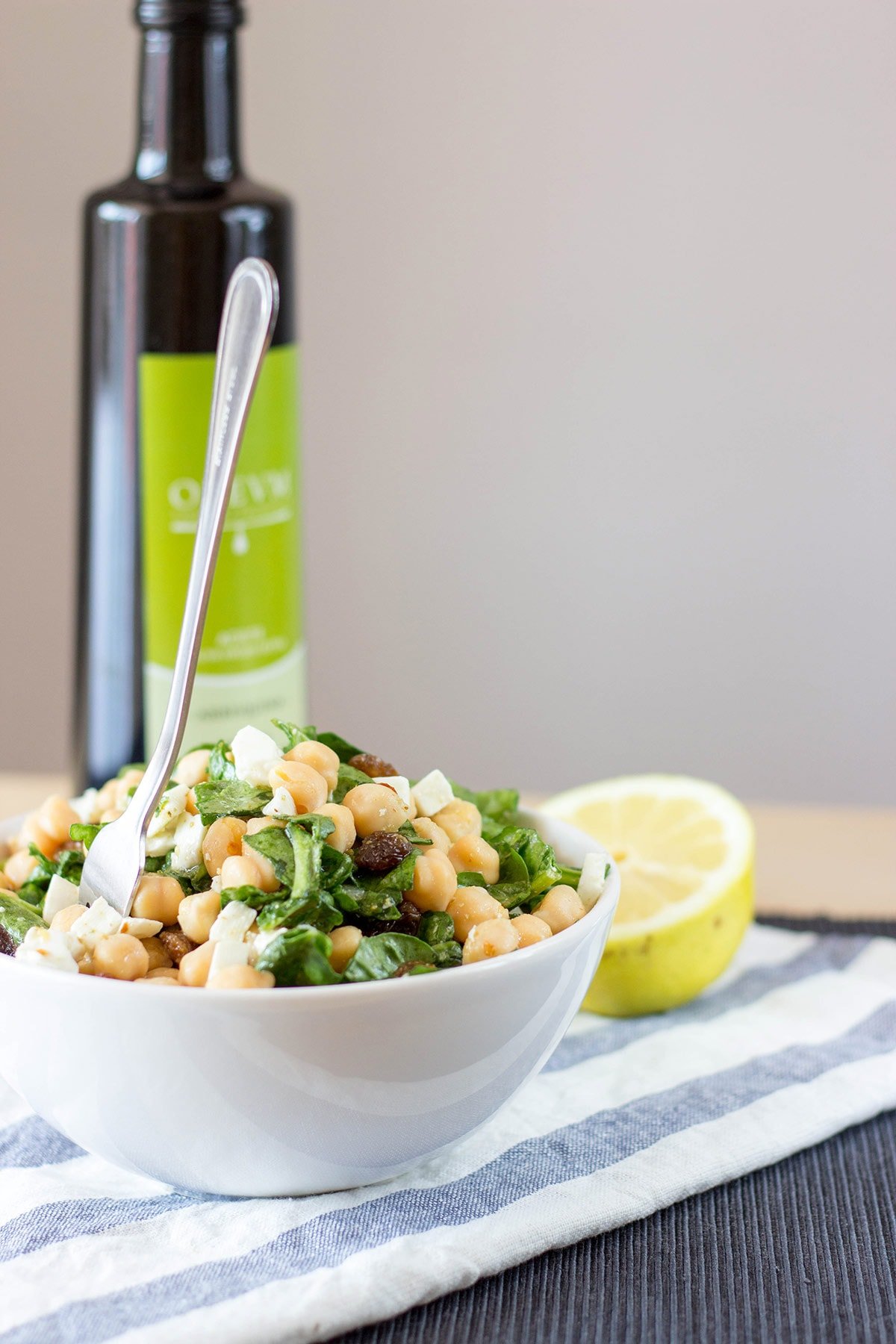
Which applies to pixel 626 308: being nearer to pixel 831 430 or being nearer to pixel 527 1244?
pixel 831 430

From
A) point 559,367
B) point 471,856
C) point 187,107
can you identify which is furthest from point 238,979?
point 559,367

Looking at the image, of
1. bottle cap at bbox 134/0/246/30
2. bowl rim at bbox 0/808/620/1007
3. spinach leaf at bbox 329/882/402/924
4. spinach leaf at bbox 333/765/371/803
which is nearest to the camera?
bowl rim at bbox 0/808/620/1007

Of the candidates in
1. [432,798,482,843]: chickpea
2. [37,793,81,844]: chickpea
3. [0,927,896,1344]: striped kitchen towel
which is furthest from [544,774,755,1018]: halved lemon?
[37,793,81,844]: chickpea

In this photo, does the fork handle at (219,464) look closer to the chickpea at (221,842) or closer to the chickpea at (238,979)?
the chickpea at (221,842)

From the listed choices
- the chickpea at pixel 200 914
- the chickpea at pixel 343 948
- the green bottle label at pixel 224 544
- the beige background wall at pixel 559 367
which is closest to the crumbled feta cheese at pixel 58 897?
the chickpea at pixel 200 914

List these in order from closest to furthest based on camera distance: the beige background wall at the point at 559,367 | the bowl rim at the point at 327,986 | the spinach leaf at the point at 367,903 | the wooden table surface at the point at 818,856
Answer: the bowl rim at the point at 327,986 < the spinach leaf at the point at 367,903 < the wooden table surface at the point at 818,856 < the beige background wall at the point at 559,367

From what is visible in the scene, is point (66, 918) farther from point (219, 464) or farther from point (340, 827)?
point (219, 464)

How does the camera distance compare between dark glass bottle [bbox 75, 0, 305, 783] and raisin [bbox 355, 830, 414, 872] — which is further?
dark glass bottle [bbox 75, 0, 305, 783]

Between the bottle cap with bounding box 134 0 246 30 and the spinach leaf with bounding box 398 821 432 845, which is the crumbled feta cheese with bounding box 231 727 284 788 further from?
the bottle cap with bounding box 134 0 246 30
